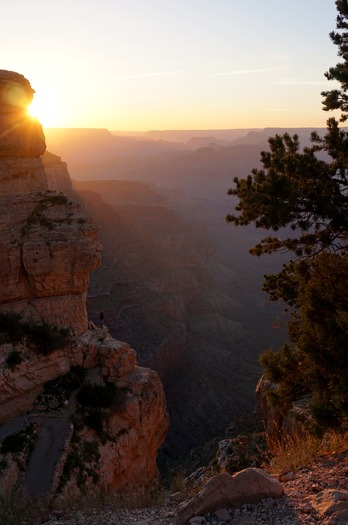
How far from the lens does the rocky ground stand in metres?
6.35

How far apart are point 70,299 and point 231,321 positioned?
4473 centimetres

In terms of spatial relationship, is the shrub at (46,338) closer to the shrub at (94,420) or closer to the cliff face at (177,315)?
the shrub at (94,420)

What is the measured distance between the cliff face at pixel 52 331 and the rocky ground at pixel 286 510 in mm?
12651

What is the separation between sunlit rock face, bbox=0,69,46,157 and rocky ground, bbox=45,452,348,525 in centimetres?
2191

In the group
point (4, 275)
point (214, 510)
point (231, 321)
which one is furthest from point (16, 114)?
point (231, 321)

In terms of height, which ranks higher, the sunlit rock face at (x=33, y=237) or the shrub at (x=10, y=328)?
the sunlit rock face at (x=33, y=237)

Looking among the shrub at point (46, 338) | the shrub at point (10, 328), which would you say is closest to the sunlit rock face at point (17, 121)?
the shrub at point (10, 328)

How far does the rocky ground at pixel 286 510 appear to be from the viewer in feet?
20.8

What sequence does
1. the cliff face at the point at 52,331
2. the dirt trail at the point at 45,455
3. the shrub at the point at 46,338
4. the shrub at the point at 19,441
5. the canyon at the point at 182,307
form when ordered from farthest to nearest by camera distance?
the canyon at the point at 182,307 < the shrub at the point at 46,338 < the cliff face at the point at 52,331 < the shrub at the point at 19,441 < the dirt trail at the point at 45,455

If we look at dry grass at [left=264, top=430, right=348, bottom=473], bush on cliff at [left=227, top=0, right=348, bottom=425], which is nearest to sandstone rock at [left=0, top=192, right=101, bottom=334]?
bush on cliff at [left=227, top=0, right=348, bottom=425]

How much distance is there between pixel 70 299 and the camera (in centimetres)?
2586

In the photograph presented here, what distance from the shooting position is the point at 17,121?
26.8m

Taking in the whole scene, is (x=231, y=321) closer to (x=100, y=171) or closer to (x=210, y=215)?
(x=210, y=215)

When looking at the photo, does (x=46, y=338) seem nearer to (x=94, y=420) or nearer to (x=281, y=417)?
(x=94, y=420)
